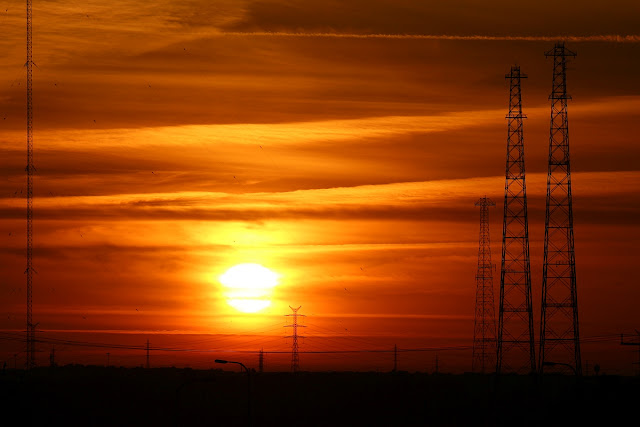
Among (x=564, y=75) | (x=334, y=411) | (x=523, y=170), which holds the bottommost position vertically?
(x=334, y=411)

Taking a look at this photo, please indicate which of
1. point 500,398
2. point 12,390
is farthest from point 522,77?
point 12,390

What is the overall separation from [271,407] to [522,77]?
103 meters

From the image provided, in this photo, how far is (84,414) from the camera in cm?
18075

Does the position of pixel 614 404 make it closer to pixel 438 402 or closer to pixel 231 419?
pixel 438 402

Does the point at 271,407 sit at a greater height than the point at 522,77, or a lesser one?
lesser

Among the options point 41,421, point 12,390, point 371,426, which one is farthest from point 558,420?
point 12,390

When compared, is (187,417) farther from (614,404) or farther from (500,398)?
(614,404)

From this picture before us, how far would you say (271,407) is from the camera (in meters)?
189

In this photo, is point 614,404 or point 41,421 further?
point 41,421

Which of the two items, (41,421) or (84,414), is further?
(84,414)

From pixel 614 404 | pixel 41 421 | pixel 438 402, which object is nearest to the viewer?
pixel 614 404

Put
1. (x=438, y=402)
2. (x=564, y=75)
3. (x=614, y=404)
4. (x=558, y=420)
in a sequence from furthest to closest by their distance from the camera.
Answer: (x=438, y=402)
(x=614, y=404)
(x=558, y=420)
(x=564, y=75)

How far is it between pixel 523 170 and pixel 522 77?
10576 mm

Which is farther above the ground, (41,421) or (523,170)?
(523,170)
